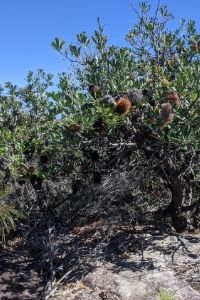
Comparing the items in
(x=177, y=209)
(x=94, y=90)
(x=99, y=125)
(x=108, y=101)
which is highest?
(x=94, y=90)

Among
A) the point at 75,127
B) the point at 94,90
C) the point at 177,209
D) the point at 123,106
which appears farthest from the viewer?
the point at 177,209

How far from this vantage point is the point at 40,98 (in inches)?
240

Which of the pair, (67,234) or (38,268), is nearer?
(38,268)

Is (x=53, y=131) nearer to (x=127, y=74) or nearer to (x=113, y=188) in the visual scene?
(x=127, y=74)

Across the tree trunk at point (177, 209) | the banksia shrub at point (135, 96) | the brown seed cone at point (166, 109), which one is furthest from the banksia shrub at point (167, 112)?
→ the tree trunk at point (177, 209)

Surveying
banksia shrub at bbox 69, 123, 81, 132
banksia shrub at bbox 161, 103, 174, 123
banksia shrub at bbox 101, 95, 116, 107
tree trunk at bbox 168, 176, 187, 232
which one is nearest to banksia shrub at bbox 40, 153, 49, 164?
banksia shrub at bbox 69, 123, 81, 132

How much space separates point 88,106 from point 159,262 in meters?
1.68

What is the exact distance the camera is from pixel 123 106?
4.03 metres

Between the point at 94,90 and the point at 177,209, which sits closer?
the point at 94,90

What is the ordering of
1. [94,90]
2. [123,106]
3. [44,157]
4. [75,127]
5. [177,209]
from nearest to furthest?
[123,106] → [75,127] → [94,90] → [44,157] → [177,209]

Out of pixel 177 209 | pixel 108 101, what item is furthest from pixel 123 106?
pixel 177 209

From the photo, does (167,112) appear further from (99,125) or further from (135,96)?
(99,125)

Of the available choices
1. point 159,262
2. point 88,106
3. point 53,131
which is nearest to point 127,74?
point 88,106

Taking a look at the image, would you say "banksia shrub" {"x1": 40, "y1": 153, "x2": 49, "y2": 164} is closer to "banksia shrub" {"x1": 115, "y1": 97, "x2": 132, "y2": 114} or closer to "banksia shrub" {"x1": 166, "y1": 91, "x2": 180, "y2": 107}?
"banksia shrub" {"x1": 115, "y1": 97, "x2": 132, "y2": 114}
